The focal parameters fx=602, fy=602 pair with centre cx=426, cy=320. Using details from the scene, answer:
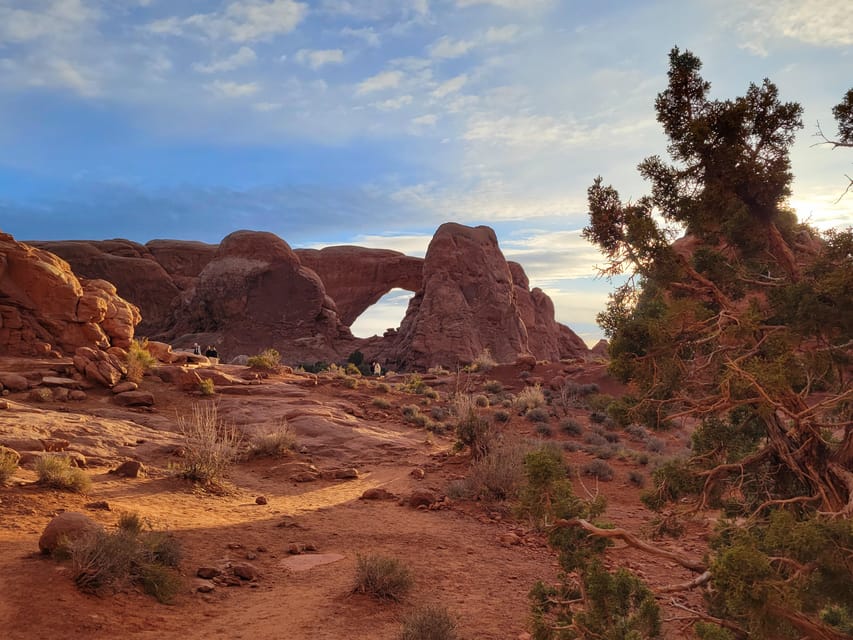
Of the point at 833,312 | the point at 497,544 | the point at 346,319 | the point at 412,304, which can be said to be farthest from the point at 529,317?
the point at 833,312

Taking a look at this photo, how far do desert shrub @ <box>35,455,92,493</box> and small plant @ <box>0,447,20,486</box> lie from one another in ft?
1.00

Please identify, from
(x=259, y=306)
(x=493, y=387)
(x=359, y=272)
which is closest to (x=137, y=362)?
(x=493, y=387)

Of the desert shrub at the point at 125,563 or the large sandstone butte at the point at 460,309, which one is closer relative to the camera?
the desert shrub at the point at 125,563

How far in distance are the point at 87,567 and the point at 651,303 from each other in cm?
513

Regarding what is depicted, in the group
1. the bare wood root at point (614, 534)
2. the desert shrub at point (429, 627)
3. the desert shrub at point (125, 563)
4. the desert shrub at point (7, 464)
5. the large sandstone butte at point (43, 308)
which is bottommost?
the desert shrub at point (429, 627)

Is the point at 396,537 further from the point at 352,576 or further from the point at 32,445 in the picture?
the point at 32,445

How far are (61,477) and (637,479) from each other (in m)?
10.4

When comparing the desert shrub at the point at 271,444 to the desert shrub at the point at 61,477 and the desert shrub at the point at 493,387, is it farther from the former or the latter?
the desert shrub at the point at 493,387

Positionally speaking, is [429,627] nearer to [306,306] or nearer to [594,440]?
[594,440]

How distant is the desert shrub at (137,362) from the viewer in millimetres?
15703

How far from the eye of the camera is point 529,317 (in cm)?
4953

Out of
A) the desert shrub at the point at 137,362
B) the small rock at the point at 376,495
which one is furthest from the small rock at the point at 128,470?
the desert shrub at the point at 137,362

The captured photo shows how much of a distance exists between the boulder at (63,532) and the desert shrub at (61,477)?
7.93ft

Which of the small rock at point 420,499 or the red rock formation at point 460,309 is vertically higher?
the red rock formation at point 460,309
